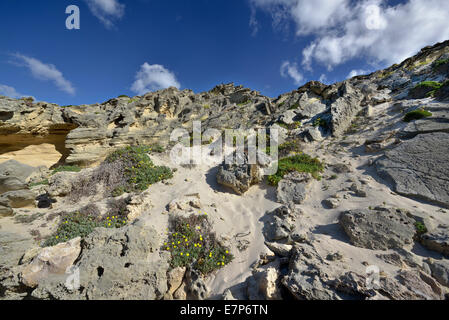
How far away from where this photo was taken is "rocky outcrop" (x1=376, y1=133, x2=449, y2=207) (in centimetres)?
536

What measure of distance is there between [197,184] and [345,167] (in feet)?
23.0

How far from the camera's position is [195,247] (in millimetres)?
4766

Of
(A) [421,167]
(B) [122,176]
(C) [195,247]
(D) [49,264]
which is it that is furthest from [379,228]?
(B) [122,176]

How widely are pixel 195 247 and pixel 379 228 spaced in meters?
5.05

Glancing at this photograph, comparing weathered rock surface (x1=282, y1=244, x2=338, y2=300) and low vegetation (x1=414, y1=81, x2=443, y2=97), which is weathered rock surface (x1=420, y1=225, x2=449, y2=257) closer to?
weathered rock surface (x1=282, y1=244, x2=338, y2=300)

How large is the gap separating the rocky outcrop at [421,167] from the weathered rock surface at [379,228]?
6.53 feet

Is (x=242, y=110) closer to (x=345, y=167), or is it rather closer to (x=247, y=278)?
(x=345, y=167)

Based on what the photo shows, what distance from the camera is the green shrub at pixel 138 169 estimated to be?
7628mm

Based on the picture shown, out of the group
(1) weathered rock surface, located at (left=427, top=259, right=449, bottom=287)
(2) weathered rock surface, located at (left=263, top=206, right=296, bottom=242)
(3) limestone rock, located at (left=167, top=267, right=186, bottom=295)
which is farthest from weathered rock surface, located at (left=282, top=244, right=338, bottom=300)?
(3) limestone rock, located at (left=167, top=267, right=186, bottom=295)

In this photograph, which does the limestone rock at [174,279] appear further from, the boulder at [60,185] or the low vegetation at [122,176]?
the boulder at [60,185]
